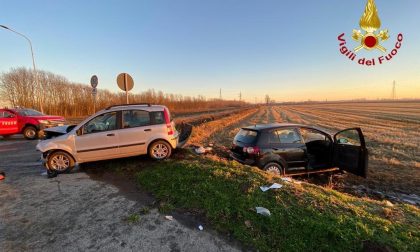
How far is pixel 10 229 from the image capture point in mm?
3484

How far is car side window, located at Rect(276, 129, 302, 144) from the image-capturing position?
6254 mm

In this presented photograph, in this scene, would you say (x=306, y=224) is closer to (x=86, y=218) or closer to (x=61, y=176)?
(x=86, y=218)

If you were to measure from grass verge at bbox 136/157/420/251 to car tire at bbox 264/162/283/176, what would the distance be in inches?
35.9

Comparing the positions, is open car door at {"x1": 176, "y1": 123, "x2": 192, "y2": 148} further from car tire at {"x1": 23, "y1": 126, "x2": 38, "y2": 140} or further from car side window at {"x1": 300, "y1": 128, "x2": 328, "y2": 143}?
car tire at {"x1": 23, "y1": 126, "x2": 38, "y2": 140}

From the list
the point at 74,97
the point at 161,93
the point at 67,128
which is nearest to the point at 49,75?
the point at 74,97

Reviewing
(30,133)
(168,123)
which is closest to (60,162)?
(168,123)

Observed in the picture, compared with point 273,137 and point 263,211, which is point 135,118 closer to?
point 273,137

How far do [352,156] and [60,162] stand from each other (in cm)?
811

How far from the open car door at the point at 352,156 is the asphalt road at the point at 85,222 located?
447 centimetres

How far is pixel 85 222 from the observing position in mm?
3670

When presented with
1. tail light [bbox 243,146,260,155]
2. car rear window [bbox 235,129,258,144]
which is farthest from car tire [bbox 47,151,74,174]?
tail light [bbox 243,146,260,155]

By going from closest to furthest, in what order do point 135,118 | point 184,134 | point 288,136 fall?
point 288,136, point 135,118, point 184,134

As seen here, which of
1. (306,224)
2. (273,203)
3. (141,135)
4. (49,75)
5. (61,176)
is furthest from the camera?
(49,75)

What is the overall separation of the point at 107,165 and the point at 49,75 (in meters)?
43.6
